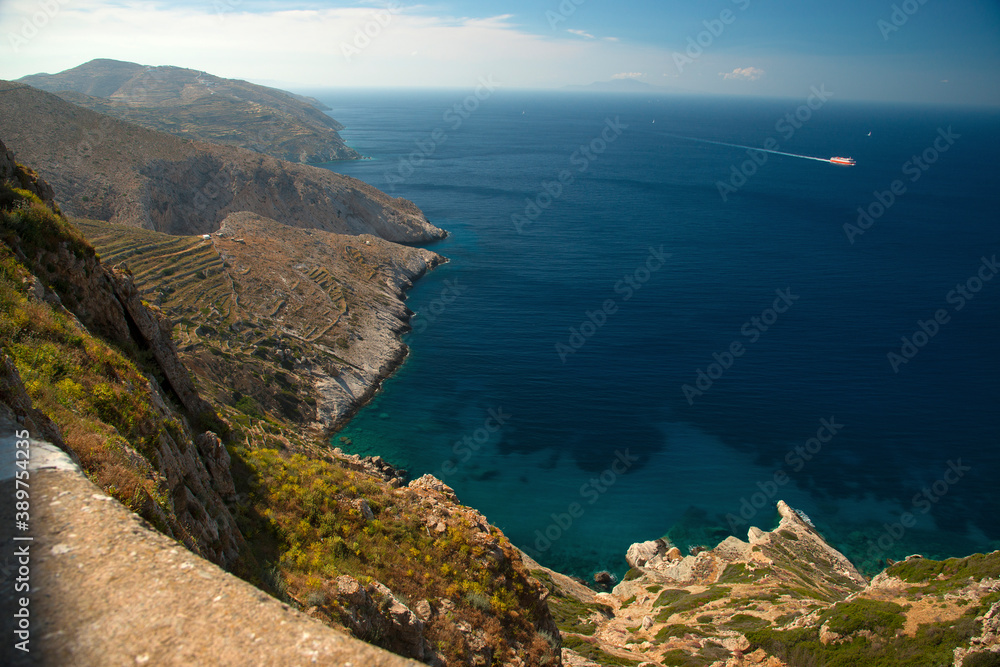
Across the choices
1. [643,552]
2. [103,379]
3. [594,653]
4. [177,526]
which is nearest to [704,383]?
[643,552]

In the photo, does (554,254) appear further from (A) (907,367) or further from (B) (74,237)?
(B) (74,237)

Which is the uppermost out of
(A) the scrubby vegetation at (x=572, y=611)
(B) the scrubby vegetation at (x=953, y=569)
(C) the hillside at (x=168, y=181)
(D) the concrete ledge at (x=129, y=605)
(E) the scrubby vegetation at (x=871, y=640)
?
(C) the hillside at (x=168, y=181)

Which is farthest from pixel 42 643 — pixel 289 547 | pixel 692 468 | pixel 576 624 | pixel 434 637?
pixel 692 468

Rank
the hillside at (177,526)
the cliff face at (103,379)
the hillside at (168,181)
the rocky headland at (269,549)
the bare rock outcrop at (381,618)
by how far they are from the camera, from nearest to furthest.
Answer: the hillside at (177,526)
the rocky headland at (269,549)
the cliff face at (103,379)
the bare rock outcrop at (381,618)
the hillside at (168,181)

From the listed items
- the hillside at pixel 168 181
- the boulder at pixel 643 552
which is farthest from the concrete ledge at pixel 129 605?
the hillside at pixel 168 181

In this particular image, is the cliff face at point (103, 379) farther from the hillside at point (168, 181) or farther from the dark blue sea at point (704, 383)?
the hillside at point (168, 181)
